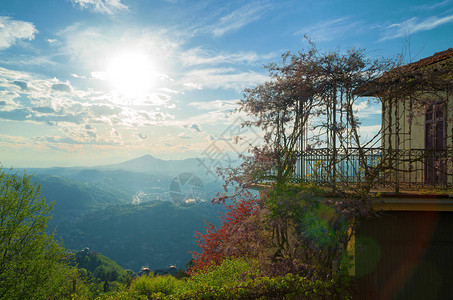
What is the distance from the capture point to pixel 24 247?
1855 cm

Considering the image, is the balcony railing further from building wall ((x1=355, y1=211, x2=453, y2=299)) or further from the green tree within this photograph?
the green tree

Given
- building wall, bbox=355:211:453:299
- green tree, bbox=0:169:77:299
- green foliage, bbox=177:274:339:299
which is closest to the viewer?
green foliage, bbox=177:274:339:299

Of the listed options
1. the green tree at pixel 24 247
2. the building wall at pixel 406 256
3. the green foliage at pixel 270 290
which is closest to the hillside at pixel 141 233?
the green tree at pixel 24 247

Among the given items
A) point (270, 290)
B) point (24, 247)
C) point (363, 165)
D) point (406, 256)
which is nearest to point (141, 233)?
point (24, 247)

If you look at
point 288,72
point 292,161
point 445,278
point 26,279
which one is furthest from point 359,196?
point 26,279

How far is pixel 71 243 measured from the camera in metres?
161

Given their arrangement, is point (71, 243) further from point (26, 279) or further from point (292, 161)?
point (292, 161)

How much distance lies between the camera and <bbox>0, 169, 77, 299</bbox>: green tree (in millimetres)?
16984

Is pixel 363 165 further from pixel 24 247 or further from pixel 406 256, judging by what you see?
pixel 24 247

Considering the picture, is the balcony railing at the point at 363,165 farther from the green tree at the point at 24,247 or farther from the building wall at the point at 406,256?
the green tree at the point at 24,247

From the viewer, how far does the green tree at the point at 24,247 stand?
17.0 meters

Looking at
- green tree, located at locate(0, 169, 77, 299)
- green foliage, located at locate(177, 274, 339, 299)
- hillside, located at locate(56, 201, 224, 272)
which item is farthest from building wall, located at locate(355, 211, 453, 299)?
hillside, located at locate(56, 201, 224, 272)

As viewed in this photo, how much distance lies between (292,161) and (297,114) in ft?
4.46

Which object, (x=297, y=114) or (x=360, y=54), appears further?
(x=297, y=114)
